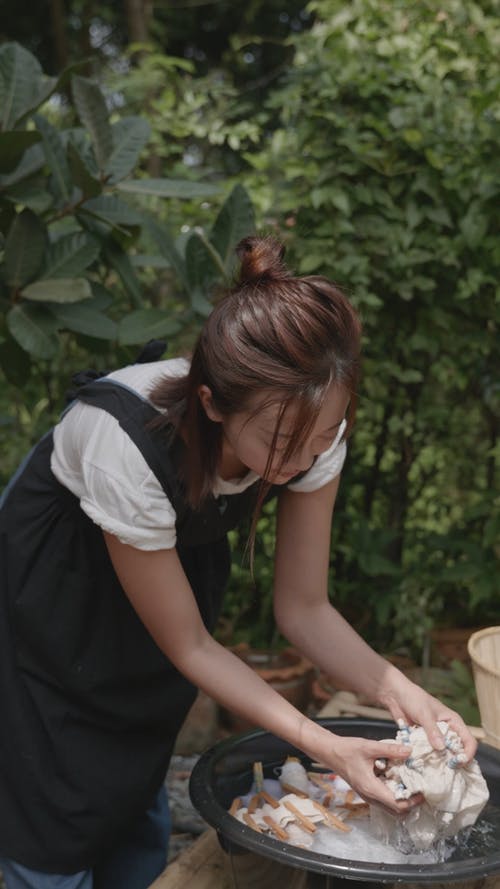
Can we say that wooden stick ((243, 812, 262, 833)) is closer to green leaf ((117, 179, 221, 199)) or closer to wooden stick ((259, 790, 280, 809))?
wooden stick ((259, 790, 280, 809))

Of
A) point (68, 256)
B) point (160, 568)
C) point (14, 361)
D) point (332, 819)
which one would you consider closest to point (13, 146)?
point (68, 256)

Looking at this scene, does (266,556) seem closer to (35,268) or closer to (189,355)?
(35,268)

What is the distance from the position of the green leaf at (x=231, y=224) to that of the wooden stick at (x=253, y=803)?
1.31m

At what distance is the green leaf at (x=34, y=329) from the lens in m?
1.93

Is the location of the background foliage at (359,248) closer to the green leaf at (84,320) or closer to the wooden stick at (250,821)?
the green leaf at (84,320)

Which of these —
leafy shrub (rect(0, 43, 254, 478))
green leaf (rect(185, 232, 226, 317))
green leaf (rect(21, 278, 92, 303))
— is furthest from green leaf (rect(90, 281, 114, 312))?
green leaf (rect(185, 232, 226, 317))

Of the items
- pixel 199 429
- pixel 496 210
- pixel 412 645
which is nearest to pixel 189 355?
pixel 199 429

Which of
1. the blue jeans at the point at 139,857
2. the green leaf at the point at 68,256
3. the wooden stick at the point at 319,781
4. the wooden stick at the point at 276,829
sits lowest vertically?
the blue jeans at the point at 139,857

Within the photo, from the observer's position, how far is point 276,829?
116 cm

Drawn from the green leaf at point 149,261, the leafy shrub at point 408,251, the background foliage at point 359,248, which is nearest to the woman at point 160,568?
the background foliage at point 359,248

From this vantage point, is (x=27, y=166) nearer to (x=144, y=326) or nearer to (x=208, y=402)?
(x=144, y=326)

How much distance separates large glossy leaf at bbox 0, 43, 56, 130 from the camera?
188 centimetres

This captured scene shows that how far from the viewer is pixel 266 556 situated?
128 inches

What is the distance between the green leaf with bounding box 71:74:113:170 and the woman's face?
40.0 inches
